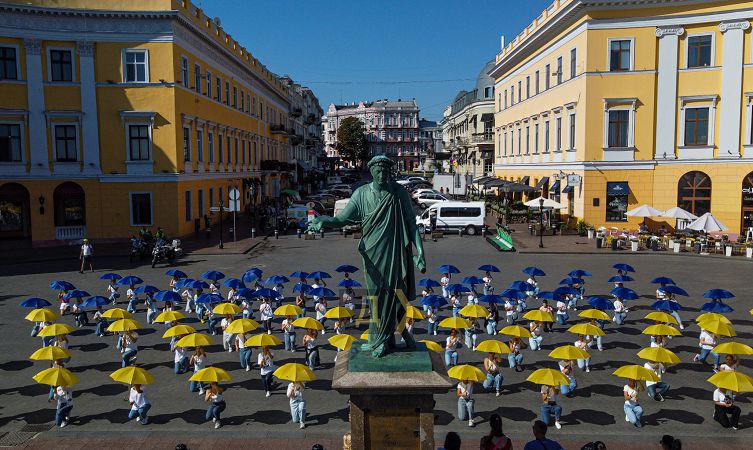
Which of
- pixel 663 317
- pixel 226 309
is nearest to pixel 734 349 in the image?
pixel 663 317

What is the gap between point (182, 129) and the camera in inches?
1416

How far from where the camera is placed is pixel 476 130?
75.4 metres

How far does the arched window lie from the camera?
116ft

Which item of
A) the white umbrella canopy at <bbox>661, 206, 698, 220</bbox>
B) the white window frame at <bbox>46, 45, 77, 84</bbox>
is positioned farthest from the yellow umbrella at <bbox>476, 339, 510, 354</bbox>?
the white window frame at <bbox>46, 45, 77, 84</bbox>

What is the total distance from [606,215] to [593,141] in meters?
4.44

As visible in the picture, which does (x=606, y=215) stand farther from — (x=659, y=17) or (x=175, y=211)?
(x=175, y=211)

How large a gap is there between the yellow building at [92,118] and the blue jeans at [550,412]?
2805 centimetres

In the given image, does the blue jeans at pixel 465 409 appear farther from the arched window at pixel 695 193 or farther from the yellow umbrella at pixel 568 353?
the arched window at pixel 695 193

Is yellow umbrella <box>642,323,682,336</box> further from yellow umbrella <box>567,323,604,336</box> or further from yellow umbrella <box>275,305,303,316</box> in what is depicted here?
yellow umbrella <box>275,305,303,316</box>

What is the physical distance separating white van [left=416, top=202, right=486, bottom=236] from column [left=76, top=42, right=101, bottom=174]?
18.3 m

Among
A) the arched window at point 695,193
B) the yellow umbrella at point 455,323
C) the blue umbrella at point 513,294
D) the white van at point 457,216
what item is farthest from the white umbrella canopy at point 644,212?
the yellow umbrella at point 455,323

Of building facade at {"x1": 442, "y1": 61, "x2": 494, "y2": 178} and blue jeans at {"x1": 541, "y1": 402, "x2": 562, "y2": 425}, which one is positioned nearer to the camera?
blue jeans at {"x1": 541, "y1": 402, "x2": 562, "y2": 425}

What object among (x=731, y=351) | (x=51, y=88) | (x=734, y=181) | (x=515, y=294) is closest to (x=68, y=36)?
(x=51, y=88)

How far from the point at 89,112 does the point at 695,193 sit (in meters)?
33.9
